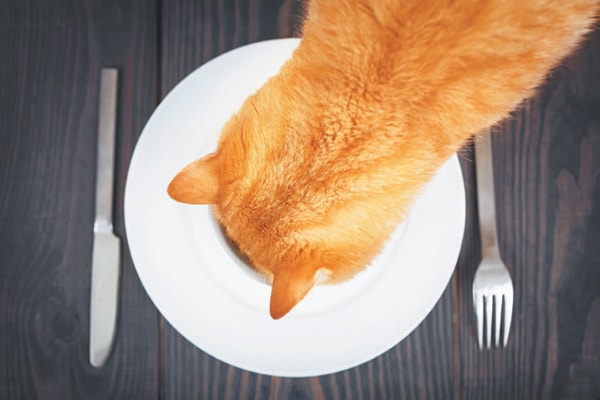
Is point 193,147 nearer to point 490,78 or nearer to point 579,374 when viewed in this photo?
point 490,78

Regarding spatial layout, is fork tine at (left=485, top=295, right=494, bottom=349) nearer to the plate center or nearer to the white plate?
the white plate

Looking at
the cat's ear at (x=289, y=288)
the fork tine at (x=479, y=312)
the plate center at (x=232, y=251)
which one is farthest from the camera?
the fork tine at (x=479, y=312)

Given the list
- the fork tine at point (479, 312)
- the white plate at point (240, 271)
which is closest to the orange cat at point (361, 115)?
the white plate at point (240, 271)

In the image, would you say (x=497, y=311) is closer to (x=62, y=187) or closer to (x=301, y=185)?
(x=301, y=185)

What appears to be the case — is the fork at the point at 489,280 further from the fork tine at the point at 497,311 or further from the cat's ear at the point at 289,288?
the cat's ear at the point at 289,288

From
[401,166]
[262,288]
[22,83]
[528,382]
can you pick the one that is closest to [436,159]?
[401,166]
